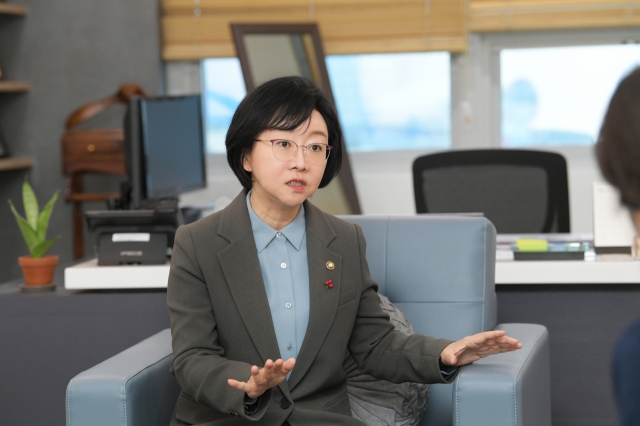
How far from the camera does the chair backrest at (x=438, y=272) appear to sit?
203 cm

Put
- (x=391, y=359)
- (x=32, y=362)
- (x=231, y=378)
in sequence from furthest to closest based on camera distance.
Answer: (x=32, y=362)
(x=391, y=359)
(x=231, y=378)

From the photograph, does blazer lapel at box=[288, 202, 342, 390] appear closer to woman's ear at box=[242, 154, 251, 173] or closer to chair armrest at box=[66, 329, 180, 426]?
woman's ear at box=[242, 154, 251, 173]

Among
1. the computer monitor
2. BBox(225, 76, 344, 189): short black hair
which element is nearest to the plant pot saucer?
the computer monitor

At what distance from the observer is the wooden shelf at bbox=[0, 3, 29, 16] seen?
422 centimetres

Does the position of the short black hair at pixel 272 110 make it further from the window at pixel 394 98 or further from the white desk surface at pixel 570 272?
the window at pixel 394 98

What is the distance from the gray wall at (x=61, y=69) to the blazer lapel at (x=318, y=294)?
282cm

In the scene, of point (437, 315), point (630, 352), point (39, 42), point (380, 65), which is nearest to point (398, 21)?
point (380, 65)

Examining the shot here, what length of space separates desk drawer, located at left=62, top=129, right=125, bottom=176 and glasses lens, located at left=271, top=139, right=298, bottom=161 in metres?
2.45

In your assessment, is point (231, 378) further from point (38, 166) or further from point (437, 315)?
point (38, 166)

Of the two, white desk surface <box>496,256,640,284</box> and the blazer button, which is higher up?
white desk surface <box>496,256,640,284</box>

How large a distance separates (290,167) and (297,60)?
2685 millimetres

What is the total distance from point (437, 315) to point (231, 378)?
705 mm

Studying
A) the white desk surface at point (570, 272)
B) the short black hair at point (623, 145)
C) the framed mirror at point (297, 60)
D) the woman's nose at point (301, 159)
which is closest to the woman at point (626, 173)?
the short black hair at point (623, 145)

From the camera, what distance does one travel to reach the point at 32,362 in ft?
7.88
